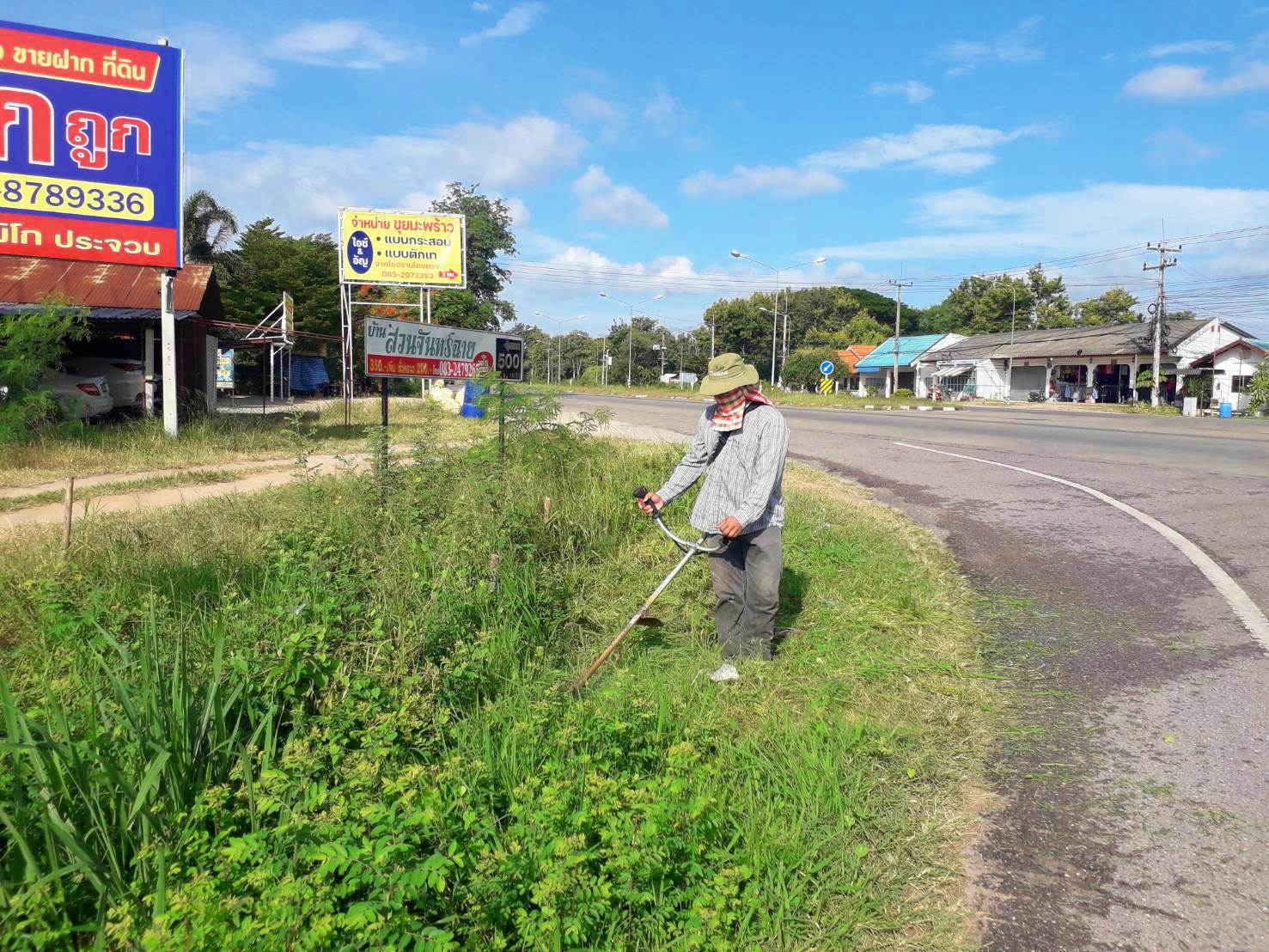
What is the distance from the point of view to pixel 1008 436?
18250mm

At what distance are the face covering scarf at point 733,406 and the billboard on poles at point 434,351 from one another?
264 centimetres

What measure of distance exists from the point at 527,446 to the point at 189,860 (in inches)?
186

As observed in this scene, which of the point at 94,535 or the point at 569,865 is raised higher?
the point at 94,535

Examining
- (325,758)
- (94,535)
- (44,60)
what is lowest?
(325,758)

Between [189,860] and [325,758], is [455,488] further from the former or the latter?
[189,860]

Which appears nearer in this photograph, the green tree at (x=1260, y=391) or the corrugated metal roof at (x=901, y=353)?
the green tree at (x=1260, y=391)

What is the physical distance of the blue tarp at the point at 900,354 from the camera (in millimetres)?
64562

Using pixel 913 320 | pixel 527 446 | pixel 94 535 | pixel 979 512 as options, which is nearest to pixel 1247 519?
pixel 979 512

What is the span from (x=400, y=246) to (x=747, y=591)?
73.8 ft

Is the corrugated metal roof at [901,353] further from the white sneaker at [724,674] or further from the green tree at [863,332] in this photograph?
the white sneaker at [724,674]

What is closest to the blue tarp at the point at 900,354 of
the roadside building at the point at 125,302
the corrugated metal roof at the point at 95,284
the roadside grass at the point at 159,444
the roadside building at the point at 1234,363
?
the roadside building at the point at 1234,363

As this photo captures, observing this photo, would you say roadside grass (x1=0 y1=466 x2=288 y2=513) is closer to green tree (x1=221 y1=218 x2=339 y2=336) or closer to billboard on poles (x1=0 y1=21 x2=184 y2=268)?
billboard on poles (x1=0 y1=21 x2=184 y2=268)

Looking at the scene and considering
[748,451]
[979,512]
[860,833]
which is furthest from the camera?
[979,512]

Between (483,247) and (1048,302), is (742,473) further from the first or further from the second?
(1048,302)
